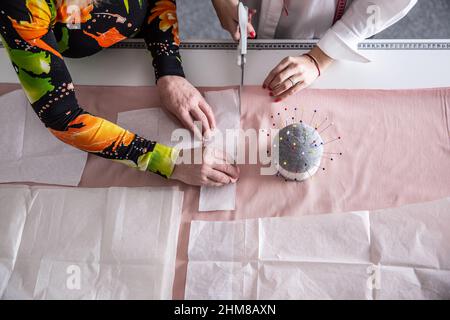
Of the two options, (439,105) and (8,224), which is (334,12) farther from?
(8,224)

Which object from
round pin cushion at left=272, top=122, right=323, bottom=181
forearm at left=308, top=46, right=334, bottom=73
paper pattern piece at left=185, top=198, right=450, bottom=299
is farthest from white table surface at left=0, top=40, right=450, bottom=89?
paper pattern piece at left=185, top=198, right=450, bottom=299

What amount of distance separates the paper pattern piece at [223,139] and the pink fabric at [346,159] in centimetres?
1

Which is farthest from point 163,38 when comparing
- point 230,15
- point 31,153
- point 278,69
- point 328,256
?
point 328,256

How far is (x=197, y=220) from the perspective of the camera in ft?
2.35

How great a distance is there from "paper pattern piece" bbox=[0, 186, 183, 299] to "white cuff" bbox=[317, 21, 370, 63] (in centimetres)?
44

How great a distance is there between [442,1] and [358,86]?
42.9 inches

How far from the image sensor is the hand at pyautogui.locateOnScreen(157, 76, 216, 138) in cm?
78

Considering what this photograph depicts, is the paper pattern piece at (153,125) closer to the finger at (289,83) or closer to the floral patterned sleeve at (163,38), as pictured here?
the floral patterned sleeve at (163,38)

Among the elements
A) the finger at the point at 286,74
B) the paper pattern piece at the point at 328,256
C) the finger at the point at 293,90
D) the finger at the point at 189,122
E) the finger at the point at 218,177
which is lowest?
the paper pattern piece at the point at 328,256

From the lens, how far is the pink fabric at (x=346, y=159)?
713 mm

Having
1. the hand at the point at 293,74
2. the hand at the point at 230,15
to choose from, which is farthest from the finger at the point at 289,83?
the hand at the point at 230,15
